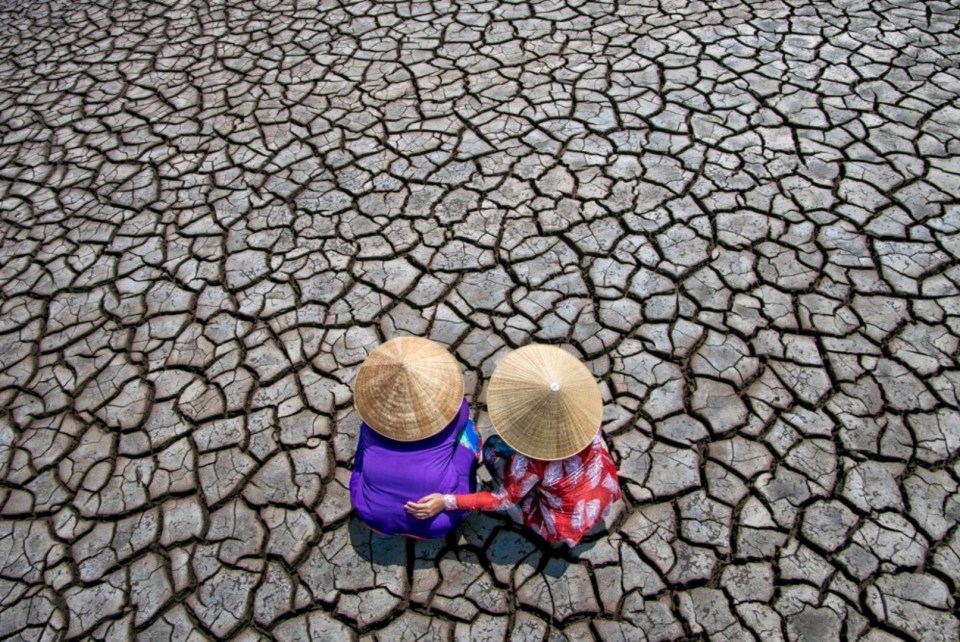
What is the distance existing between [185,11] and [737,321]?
6.08 metres

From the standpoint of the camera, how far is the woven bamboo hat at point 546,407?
8.62ft

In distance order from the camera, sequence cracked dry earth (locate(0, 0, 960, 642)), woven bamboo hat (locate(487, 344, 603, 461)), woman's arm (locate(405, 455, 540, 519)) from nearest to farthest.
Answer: woven bamboo hat (locate(487, 344, 603, 461)) < woman's arm (locate(405, 455, 540, 519)) < cracked dry earth (locate(0, 0, 960, 642))

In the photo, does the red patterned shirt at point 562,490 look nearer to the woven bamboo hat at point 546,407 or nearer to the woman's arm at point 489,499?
the woman's arm at point 489,499

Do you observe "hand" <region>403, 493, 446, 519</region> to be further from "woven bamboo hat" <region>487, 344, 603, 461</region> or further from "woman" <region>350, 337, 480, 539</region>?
"woven bamboo hat" <region>487, 344, 603, 461</region>

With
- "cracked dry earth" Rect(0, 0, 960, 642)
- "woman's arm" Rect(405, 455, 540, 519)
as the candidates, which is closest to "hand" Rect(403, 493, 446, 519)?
"woman's arm" Rect(405, 455, 540, 519)

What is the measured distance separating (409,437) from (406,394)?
0.60 ft

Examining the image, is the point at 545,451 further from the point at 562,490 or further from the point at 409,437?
the point at 409,437

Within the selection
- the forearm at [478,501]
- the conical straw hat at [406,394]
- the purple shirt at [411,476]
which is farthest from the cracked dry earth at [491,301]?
the conical straw hat at [406,394]

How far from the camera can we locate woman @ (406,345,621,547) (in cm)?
265

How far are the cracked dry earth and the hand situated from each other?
0.41m

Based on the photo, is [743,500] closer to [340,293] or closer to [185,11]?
[340,293]

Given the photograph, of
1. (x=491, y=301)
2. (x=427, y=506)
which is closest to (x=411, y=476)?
(x=427, y=506)

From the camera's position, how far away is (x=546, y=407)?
2.62m

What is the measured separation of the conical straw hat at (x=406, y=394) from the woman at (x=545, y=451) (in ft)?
0.60
